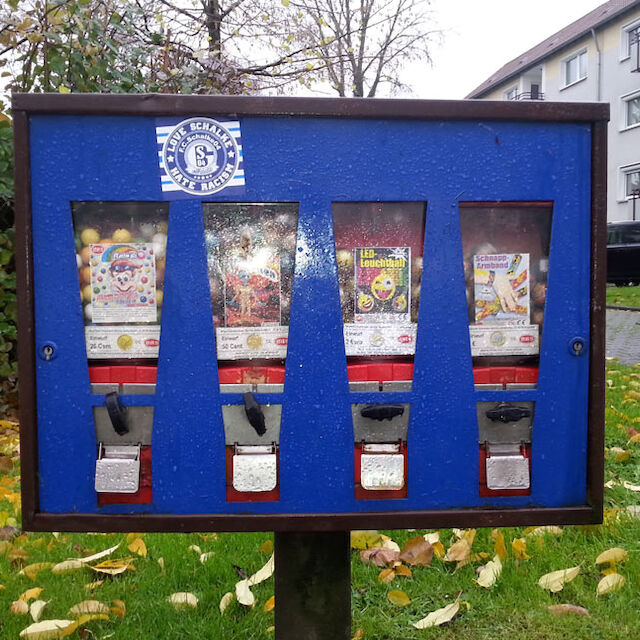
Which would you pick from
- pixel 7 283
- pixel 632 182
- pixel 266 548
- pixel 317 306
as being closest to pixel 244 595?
pixel 266 548

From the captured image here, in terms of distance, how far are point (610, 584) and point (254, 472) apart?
149 centimetres

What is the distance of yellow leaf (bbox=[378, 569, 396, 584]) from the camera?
229 cm

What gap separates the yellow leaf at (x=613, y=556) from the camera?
230 centimetres

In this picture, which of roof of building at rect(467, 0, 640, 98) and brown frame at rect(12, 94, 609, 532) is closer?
brown frame at rect(12, 94, 609, 532)

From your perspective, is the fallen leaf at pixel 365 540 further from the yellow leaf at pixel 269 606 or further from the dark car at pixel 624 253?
the dark car at pixel 624 253

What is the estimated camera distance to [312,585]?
156 cm

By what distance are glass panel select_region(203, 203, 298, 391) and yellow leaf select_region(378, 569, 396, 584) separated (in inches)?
50.6

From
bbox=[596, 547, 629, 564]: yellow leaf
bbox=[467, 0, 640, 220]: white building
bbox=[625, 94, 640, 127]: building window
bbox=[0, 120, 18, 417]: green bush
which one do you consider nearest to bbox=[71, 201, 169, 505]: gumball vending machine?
bbox=[596, 547, 629, 564]: yellow leaf

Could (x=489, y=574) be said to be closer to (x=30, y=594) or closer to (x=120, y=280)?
(x=30, y=594)

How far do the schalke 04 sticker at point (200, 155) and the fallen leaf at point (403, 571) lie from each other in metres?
1.62

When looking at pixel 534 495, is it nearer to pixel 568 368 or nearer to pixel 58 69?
pixel 568 368

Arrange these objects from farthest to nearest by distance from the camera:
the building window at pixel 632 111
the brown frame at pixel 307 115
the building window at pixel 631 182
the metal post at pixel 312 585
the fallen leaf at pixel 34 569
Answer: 1. the building window at pixel 632 111
2. the building window at pixel 631 182
3. the fallen leaf at pixel 34 569
4. the metal post at pixel 312 585
5. the brown frame at pixel 307 115

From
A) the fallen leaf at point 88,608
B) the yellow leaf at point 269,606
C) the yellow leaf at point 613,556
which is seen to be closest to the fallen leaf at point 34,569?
the fallen leaf at point 88,608

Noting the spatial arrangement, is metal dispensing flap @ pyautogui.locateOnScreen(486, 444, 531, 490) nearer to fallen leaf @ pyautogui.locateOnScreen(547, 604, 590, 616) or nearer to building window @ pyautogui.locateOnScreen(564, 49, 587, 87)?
fallen leaf @ pyautogui.locateOnScreen(547, 604, 590, 616)
